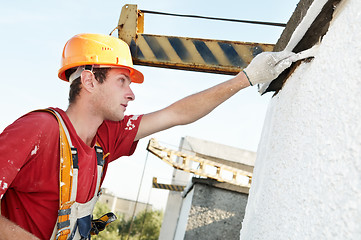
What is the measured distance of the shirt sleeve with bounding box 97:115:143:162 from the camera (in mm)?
2660

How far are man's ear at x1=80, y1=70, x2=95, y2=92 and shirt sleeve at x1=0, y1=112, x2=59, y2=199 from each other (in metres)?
0.50

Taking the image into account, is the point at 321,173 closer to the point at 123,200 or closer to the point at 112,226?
the point at 112,226

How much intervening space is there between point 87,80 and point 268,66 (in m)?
1.26

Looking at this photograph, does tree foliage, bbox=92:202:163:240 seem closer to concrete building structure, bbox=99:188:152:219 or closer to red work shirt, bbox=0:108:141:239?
concrete building structure, bbox=99:188:152:219

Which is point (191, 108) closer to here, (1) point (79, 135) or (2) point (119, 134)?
(2) point (119, 134)

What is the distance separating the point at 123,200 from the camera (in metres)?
53.3

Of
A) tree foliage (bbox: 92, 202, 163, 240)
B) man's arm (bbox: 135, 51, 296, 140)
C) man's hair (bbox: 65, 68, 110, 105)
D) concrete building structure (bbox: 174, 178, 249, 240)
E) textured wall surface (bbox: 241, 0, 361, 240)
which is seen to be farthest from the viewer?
tree foliage (bbox: 92, 202, 163, 240)

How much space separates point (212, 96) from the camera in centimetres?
234

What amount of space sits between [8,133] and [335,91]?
1.57 m

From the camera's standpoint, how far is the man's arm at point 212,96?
2026 mm

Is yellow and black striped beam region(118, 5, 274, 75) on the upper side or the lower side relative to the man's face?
upper

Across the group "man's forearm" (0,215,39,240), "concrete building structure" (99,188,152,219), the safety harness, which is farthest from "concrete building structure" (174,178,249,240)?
"concrete building structure" (99,188,152,219)

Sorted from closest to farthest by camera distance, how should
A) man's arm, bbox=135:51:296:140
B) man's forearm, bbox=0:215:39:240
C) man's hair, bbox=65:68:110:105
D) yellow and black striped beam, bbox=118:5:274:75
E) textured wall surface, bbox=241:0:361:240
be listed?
textured wall surface, bbox=241:0:361:240
man's forearm, bbox=0:215:39:240
man's arm, bbox=135:51:296:140
man's hair, bbox=65:68:110:105
yellow and black striped beam, bbox=118:5:274:75

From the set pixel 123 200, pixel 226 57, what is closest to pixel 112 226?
pixel 123 200
